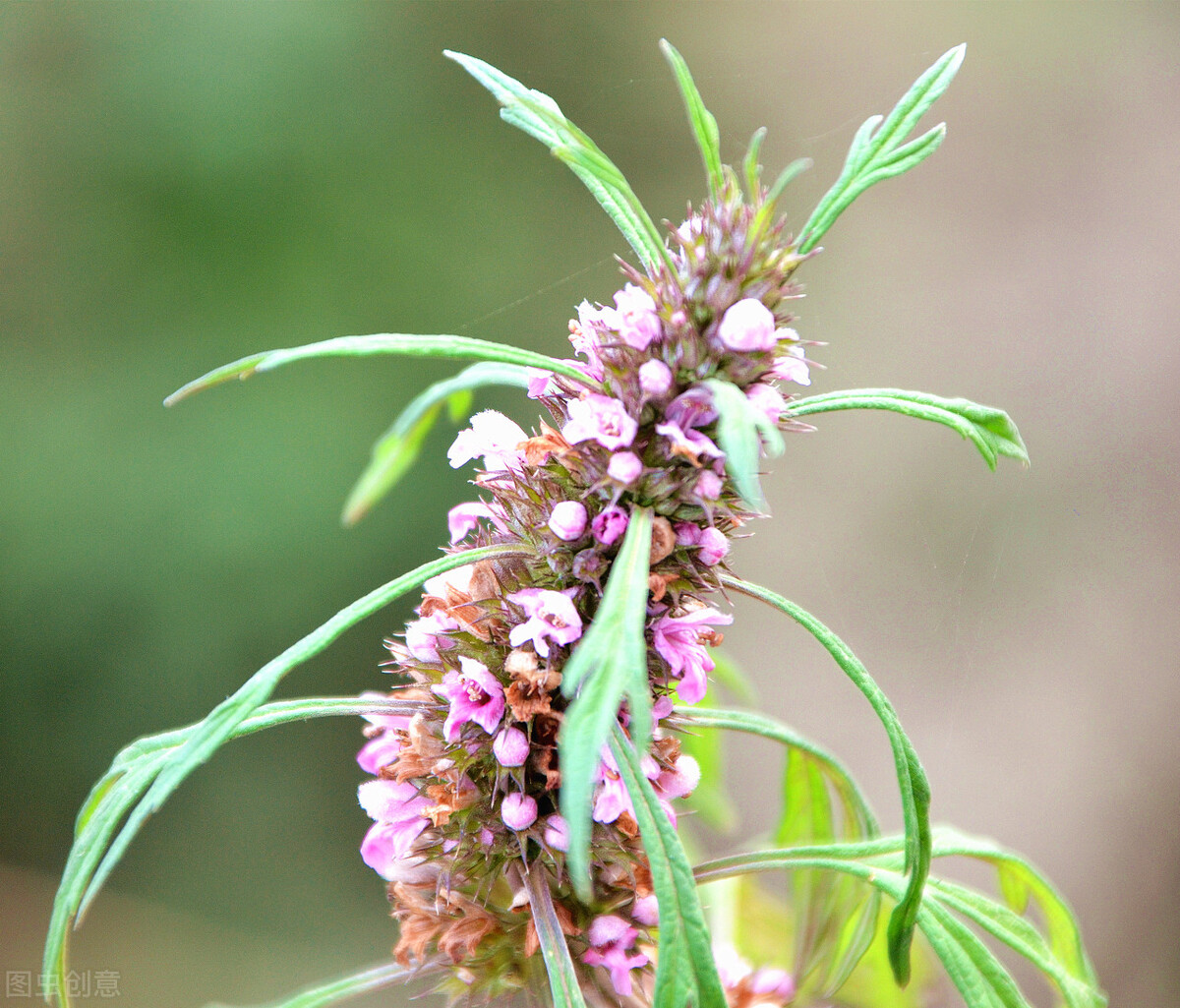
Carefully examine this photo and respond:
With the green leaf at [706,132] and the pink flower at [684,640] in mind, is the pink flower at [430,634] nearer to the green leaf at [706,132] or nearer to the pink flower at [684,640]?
the pink flower at [684,640]

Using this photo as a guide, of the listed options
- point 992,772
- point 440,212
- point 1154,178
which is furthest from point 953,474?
point 440,212

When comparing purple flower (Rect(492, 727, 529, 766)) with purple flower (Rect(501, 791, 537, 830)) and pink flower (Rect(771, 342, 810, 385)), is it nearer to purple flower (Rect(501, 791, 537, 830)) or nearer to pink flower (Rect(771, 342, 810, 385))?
purple flower (Rect(501, 791, 537, 830))

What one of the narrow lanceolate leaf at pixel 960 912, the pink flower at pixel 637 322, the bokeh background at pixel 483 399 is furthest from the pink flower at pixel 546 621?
the bokeh background at pixel 483 399

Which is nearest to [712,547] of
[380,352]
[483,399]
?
[380,352]

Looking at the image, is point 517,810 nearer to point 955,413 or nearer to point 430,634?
point 430,634

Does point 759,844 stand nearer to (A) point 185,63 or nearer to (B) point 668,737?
(B) point 668,737

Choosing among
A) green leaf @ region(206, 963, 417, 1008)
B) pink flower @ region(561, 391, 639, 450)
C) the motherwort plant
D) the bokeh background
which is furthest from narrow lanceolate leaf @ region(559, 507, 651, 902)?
the bokeh background
